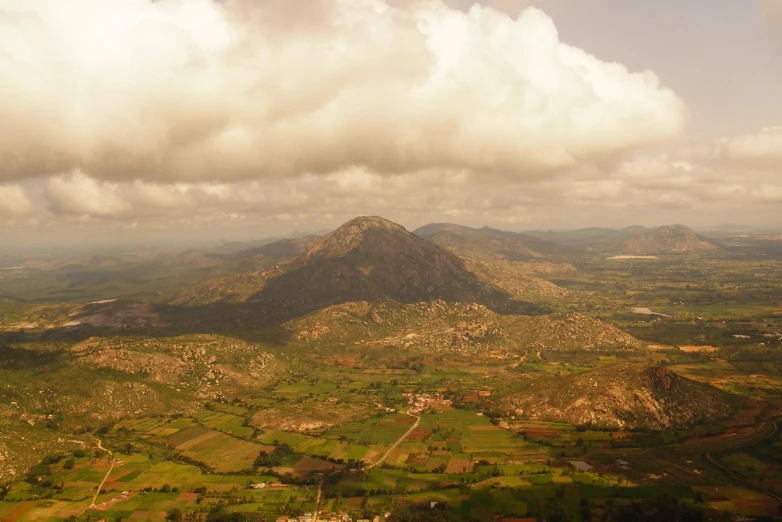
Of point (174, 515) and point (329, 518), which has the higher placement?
point (329, 518)

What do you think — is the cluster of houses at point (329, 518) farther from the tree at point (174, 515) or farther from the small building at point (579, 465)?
the small building at point (579, 465)

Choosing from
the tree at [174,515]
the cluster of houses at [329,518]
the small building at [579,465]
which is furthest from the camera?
the small building at [579,465]

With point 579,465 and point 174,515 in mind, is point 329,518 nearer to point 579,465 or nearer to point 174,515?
point 174,515

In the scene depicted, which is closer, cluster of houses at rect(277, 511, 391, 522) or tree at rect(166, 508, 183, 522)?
cluster of houses at rect(277, 511, 391, 522)

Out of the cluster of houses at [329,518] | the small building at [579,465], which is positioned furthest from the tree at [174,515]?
the small building at [579,465]

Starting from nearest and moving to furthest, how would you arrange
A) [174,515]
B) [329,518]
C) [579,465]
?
[329,518], [174,515], [579,465]

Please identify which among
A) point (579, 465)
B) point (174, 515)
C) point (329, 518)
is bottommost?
point (174, 515)

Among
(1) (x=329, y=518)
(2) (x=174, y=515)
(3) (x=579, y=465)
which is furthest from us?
(3) (x=579, y=465)

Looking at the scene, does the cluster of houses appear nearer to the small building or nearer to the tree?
the tree

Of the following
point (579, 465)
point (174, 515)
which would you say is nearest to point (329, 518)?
point (174, 515)

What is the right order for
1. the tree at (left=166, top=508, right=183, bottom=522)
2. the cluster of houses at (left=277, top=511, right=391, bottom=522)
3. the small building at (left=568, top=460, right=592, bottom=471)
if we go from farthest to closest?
the small building at (left=568, top=460, right=592, bottom=471) < the tree at (left=166, top=508, right=183, bottom=522) < the cluster of houses at (left=277, top=511, right=391, bottom=522)

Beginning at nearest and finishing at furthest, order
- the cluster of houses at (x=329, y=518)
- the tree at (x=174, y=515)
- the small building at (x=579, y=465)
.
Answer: the cluster of houses at (x=329, y=518) → the tree at (x=174, y=515) → the small building at (x=579, y=465)

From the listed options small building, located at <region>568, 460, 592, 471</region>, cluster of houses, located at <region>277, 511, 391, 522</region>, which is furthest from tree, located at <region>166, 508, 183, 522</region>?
small building, located at <region>568, 460, 592, 471</region>
